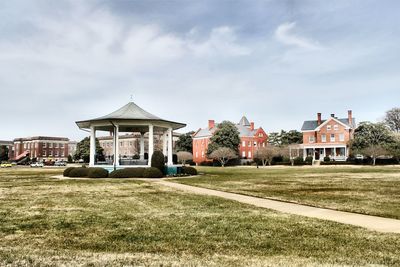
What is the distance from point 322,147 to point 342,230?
7467 cm

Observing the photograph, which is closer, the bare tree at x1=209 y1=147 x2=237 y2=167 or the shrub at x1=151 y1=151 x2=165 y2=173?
the shrub at x1=151 y1=151 x2=165 y2=173

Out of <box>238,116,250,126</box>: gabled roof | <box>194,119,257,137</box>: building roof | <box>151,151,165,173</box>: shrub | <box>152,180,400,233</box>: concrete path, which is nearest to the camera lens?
<box>152,180,400,233</box>: concrete path

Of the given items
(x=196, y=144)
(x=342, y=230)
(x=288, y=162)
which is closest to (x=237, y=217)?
(x=342, y=230)

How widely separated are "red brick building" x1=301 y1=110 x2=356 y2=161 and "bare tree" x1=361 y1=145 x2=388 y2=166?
9515mm

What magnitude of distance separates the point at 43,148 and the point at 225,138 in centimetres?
7917

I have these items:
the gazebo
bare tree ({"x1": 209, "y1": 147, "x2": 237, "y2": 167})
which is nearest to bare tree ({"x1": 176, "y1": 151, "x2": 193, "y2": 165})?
bare tree ({"x1": 209, "y1": 147, "x2": 237, "y2": 167})

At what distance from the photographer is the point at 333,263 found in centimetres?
610

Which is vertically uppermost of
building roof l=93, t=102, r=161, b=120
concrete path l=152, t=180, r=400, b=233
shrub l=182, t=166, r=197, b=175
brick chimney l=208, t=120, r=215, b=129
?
brick chimney l=208, t=120, r=215, b=129

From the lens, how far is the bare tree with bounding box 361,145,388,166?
6531 centimetres

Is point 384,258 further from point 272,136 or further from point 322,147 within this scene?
point 272,136

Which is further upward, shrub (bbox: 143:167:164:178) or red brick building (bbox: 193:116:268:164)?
red brick building (bbox: 193:116:268:164)

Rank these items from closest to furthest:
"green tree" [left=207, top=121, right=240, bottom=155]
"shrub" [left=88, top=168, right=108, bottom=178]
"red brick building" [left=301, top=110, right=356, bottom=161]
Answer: "shrub" [left=88, top=168, right=108, bottom=178] → "red brick building" [left=301, top=110, right=356, bottom=161] → "green tree" [left=207, top=121, right=240, bottom=155]

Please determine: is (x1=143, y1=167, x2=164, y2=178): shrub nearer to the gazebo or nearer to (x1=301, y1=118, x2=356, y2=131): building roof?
the gazebo

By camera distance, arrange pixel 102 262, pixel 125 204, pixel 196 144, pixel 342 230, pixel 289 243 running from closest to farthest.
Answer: pixel 102 262 → pixel 289 243 → pixel 342 230 → pixel 125 204 → pixel 196 144
